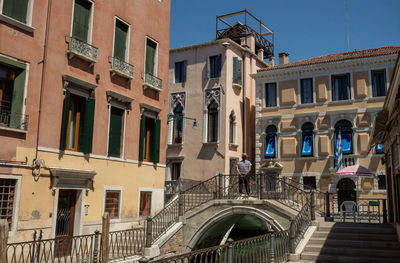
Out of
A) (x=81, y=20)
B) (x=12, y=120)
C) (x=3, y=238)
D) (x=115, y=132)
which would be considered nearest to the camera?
(x=3, y=238)

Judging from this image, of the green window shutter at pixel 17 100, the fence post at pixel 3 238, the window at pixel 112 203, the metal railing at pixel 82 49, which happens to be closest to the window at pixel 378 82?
the window at pixel 112 203

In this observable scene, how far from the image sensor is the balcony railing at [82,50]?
41.2ft

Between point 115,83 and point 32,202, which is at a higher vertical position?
point 115,83

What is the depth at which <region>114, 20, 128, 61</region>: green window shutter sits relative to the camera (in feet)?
48.5

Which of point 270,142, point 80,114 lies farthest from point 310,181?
point 80,114

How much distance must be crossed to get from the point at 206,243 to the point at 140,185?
17.5 feet

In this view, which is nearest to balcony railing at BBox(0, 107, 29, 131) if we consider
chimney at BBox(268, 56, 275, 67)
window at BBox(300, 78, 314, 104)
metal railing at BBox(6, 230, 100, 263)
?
metal railing at BBox(6, 230, 100, 263)

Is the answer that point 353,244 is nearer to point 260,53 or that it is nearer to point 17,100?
point 17,100

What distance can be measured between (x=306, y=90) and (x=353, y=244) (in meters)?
14.5

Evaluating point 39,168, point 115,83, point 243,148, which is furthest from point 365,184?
point 39,168

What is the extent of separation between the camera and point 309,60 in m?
26.0

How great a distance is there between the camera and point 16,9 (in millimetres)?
10969

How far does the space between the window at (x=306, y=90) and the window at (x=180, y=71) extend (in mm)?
7787

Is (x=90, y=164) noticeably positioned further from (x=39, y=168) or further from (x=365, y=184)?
(x=365, y=184)
